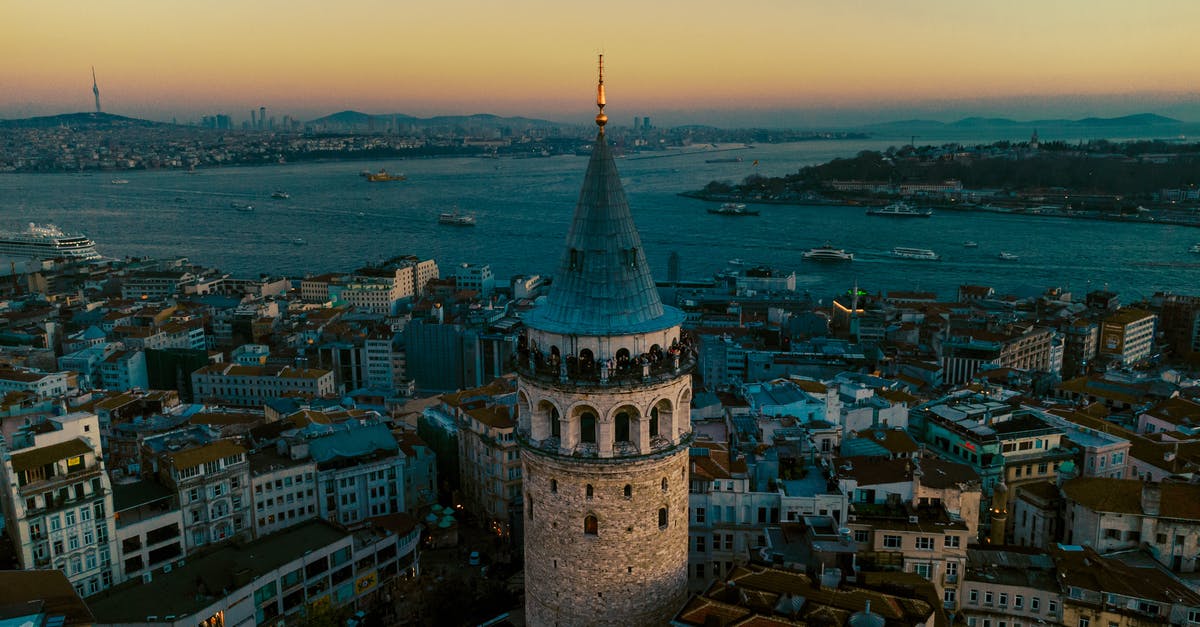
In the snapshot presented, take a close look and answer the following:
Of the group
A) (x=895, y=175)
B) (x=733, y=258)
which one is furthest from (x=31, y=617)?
(x=895, y=175)

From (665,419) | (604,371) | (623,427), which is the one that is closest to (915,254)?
(665,419)

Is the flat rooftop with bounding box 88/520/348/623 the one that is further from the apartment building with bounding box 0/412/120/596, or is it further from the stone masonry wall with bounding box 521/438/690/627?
the stone masonry wall with bounding box 521/438/690/627

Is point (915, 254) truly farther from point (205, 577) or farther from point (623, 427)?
point (623, 427)

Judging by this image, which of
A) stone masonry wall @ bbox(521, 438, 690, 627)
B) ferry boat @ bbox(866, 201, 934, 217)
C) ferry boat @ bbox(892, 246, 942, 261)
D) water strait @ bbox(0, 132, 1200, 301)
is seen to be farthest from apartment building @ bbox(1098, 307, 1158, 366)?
ferry boat @ bbox(866, 201, 934, 217)

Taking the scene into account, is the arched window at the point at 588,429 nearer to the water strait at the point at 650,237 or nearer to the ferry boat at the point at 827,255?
the water strait at the point at 650,237

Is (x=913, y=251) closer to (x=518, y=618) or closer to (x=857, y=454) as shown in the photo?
(x=857, y=454)

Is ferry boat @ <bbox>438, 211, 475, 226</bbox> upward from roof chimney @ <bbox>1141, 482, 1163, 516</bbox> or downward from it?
downward

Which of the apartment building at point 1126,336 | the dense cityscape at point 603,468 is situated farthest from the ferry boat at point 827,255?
the apartment building at point 1126,336
